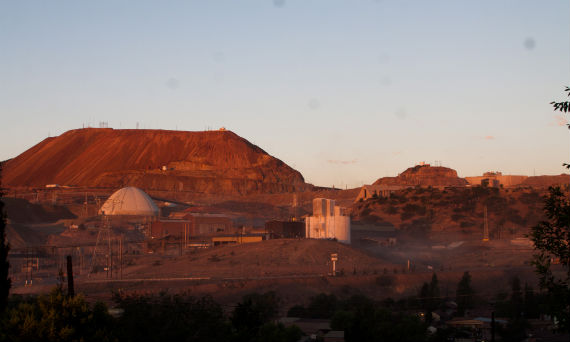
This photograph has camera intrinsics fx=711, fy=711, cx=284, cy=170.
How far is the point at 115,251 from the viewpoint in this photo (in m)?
63.5

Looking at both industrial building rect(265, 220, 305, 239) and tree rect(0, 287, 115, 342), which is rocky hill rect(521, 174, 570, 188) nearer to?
industrial building rect(265, 220, 305, 239)

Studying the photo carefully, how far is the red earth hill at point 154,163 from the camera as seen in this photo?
126625mm

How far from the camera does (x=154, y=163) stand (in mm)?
143125

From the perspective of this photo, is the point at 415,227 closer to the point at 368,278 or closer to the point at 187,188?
the point at 368,278

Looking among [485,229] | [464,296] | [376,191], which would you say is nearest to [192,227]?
[485,229]

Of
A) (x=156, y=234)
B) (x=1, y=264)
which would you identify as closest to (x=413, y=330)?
(x=1, y=264)

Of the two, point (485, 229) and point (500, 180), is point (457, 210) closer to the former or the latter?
point (485, 229)

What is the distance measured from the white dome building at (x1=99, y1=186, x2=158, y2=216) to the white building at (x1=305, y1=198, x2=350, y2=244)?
1330 inches

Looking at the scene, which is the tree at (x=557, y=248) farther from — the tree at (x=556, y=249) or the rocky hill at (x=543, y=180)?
the rocky hill at (x=543, y=180)

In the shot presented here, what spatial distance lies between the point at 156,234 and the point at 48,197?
4745 centimetres

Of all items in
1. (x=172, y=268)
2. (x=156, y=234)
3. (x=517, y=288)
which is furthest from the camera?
(x=156, y=234)

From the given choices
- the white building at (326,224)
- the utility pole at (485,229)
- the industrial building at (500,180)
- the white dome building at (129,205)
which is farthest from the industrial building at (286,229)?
the industrial building at (500,180)

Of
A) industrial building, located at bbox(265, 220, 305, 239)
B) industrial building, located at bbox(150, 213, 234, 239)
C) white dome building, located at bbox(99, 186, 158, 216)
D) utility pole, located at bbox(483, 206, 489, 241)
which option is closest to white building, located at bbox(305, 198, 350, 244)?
industrial building, located at bbox(265, 220, 305, 239)

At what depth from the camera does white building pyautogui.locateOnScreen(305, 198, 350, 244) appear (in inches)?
2370
